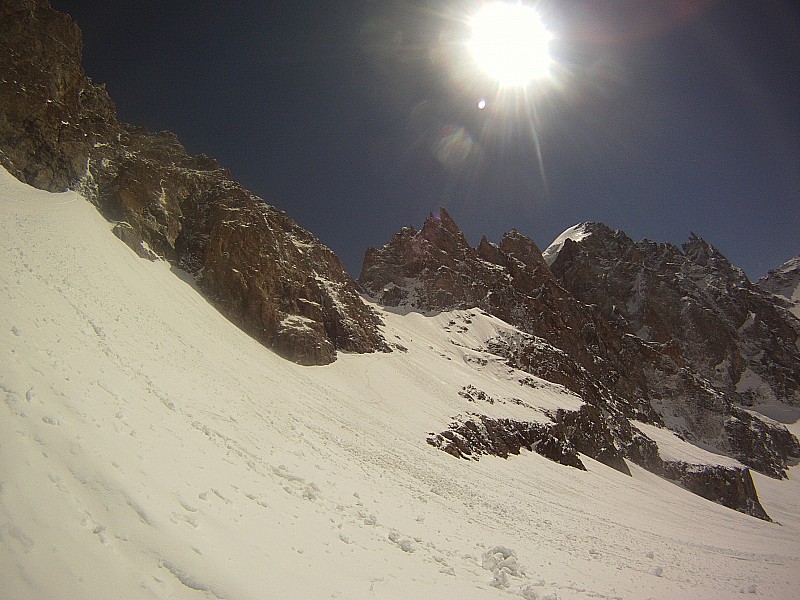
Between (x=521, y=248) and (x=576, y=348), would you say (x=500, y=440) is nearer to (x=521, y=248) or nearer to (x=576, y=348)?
(x=576, y=348)

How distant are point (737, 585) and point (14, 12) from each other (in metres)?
62.9

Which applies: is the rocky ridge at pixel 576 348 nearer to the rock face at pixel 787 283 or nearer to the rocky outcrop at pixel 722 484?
the rocky outcrop at pixel 722 484

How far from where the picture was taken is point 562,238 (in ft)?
490

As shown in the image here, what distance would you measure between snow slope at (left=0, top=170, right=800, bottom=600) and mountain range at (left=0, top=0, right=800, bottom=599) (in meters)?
0.09

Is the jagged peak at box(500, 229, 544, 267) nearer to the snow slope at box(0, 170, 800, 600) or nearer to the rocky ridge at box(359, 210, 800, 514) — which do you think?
the rocky ridge at box(359, 210, 800, 514)

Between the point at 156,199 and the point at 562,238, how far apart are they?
140274 mm

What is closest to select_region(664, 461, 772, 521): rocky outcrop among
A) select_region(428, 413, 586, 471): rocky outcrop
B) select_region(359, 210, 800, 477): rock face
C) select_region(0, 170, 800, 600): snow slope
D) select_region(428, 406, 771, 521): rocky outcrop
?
select_region(428, 406, 771, 521): rocky outcrop

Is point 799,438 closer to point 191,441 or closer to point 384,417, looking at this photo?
point 384,417

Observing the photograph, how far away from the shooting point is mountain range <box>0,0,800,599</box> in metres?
6.96

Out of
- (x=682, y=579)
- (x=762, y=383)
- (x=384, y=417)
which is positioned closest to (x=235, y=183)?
(x=384, y=417)

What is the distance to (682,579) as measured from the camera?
1484 centimetres

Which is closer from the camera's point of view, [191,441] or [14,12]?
[191,441]

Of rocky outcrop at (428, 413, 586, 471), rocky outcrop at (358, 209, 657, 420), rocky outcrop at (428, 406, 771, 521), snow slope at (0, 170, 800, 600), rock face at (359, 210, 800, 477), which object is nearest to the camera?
snow slope at (0, 170, 800, 600)

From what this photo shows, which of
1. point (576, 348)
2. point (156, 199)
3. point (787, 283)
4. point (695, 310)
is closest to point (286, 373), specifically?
point (156, 199)
